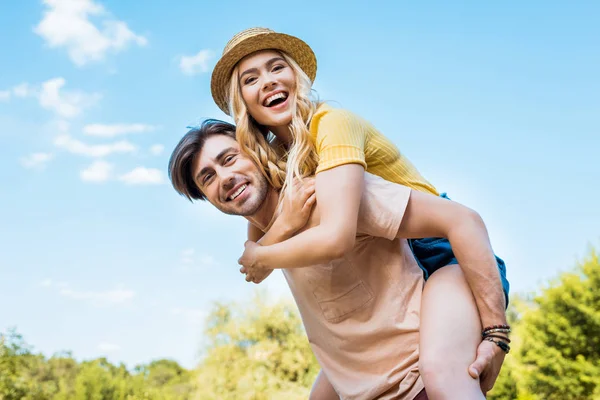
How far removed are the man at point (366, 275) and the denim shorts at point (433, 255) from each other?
0.07m

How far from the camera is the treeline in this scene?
20.3 metres

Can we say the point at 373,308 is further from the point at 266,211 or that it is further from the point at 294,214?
the point at 266,211

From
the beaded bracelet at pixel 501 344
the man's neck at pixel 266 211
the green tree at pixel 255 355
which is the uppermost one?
the green tree at pixel 255 355

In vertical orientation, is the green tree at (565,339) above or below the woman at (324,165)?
above

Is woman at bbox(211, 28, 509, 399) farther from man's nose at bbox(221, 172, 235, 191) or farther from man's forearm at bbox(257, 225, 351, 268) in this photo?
man's nose at bbox(221, 172, 235, 191)

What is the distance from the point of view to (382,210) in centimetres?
222

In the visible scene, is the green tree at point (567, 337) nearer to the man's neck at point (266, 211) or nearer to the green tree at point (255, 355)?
the green tree at point (255, 355)

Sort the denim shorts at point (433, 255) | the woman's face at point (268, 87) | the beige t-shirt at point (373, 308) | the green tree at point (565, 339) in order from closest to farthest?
1. the beige t-shirt at point (373, 308)
2. the denim shorts at point (433, 255)
3. the woman's face at point (268, 87)
4. the green tree at point (565, 339)

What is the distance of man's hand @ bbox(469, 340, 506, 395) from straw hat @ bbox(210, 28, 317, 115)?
4.53ft

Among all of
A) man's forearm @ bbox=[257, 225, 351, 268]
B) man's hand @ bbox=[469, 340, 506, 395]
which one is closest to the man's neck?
man's forearm @ bbox=[257, 225, 351, 268]

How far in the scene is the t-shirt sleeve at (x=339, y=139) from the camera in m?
2.19

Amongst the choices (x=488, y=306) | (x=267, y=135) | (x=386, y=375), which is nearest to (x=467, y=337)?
(x=488, y=306)

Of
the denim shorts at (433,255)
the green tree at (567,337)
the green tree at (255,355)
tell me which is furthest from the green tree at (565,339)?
the denim shorts at (433,255)

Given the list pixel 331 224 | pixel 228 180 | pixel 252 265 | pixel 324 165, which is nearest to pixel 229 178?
pixel 228 180
